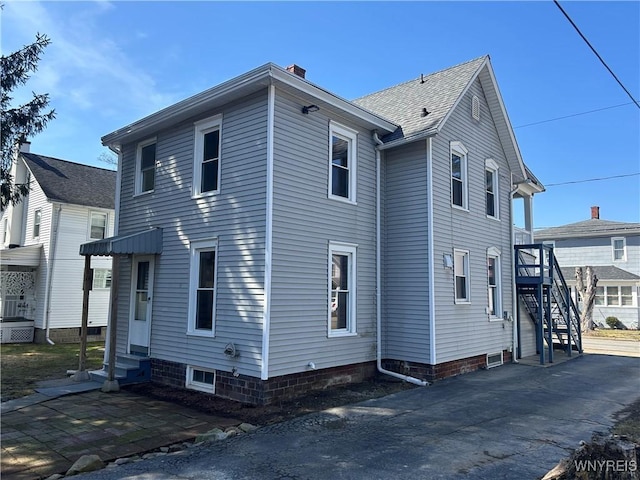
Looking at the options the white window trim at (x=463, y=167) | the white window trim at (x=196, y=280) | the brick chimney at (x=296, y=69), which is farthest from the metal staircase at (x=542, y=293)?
the white window trim at (x=196, y=280)

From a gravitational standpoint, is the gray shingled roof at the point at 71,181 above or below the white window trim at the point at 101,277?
→ above

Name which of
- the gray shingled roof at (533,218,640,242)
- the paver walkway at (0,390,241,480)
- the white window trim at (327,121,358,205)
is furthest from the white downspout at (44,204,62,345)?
the gray shingled roof at (533,218,640,242)

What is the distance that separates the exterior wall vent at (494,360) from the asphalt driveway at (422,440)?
2.65 meters

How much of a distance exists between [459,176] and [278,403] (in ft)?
24.8

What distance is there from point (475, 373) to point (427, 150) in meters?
5.75

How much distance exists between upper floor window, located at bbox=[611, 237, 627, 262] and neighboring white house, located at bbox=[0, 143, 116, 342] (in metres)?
30.8

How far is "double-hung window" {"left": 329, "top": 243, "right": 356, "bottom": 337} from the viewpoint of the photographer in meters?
9.48

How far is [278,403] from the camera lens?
312 inches

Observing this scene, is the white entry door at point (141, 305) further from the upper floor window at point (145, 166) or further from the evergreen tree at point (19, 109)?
the evergreen tree at point (19, 109)

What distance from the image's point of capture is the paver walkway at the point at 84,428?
5.47 metres

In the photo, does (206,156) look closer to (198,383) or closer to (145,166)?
(145,166)

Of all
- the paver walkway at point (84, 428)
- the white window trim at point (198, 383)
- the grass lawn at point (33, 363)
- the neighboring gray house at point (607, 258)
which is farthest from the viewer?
the neighboring gray house at point (607, 258)

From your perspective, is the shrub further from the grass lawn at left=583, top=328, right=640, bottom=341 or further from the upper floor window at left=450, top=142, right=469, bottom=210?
the upper floor window at left=450, top=142, right=469, bottom=210

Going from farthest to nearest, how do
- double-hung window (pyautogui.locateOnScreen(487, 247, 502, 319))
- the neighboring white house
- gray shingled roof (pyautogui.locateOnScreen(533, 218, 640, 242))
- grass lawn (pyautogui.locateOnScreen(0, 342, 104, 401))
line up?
gray shingled roof (pyautogui.locateOnScreen(533, 218, 640, 242)), the neighboring white house, double-hung window (pyautogui.locateOnScreen(487, 247, 502, 319)), grass lawn (pyautogui.locateOnScreen(0, 342, 104, 401))
